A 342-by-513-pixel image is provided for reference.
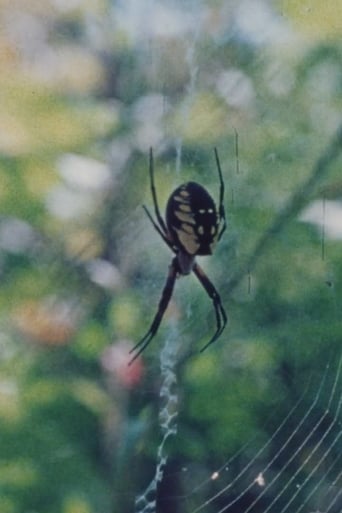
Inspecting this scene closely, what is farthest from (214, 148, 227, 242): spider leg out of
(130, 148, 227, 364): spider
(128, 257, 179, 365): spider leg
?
(128, 257, 179, 365): spider leg

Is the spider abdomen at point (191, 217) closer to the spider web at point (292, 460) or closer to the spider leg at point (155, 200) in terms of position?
the spider leg at point (155, 200)

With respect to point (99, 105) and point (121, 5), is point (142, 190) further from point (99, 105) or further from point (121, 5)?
point (121, 5)

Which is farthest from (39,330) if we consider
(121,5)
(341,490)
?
(341,490)

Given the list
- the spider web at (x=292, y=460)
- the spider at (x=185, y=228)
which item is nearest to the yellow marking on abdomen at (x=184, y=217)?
the spider at (x=185, y=228)

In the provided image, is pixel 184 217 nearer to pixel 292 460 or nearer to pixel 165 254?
pixel 165 254

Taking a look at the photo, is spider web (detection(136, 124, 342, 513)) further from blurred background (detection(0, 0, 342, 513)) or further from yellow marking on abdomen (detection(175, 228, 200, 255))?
yellow marking on abdomen (detection(175, 228, 200, 255))

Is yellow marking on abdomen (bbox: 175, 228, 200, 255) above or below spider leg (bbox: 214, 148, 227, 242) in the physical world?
below

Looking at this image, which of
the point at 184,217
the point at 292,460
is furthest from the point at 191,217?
the point at 292,460
